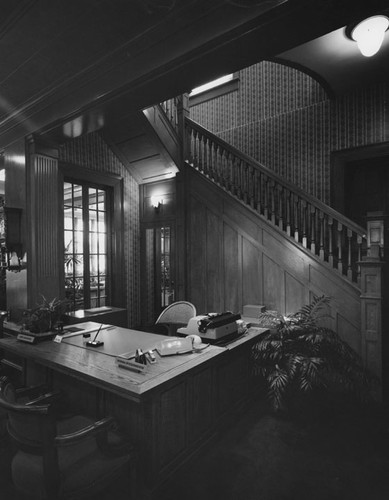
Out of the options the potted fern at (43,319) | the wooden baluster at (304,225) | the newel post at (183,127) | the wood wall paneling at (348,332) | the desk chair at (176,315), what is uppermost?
the newel post at (183,127)

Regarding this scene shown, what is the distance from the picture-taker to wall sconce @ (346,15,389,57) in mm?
3342

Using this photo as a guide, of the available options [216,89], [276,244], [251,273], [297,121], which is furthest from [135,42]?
[216,89]

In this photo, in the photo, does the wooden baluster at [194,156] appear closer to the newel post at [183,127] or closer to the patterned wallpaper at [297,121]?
the newel post at [183,127]

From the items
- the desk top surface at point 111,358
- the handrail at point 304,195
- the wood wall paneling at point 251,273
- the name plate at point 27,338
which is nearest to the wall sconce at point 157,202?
the handrail at point 304,195

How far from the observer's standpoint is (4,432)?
2117mm

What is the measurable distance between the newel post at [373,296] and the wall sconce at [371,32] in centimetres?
183

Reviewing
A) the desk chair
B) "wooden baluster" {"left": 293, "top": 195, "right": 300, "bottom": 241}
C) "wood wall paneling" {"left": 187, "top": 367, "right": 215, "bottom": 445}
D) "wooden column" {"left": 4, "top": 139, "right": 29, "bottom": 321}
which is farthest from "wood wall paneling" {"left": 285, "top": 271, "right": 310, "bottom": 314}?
"wooden column" {"left": 4, "top": 139, "right": 29, "bottom": 321}

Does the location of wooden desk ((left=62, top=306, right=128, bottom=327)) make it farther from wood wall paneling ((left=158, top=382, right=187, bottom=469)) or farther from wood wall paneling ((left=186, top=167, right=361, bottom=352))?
wood wall paneling ((left=158, top=382, right=187, bottom=469))

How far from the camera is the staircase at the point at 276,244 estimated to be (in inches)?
151

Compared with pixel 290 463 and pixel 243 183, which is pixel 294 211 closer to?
pixel 243 183

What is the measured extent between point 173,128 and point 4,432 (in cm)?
488

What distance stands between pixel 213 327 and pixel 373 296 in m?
1.94

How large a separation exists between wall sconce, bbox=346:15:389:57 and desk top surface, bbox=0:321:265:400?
11.2ft

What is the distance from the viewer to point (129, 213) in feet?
20.5
